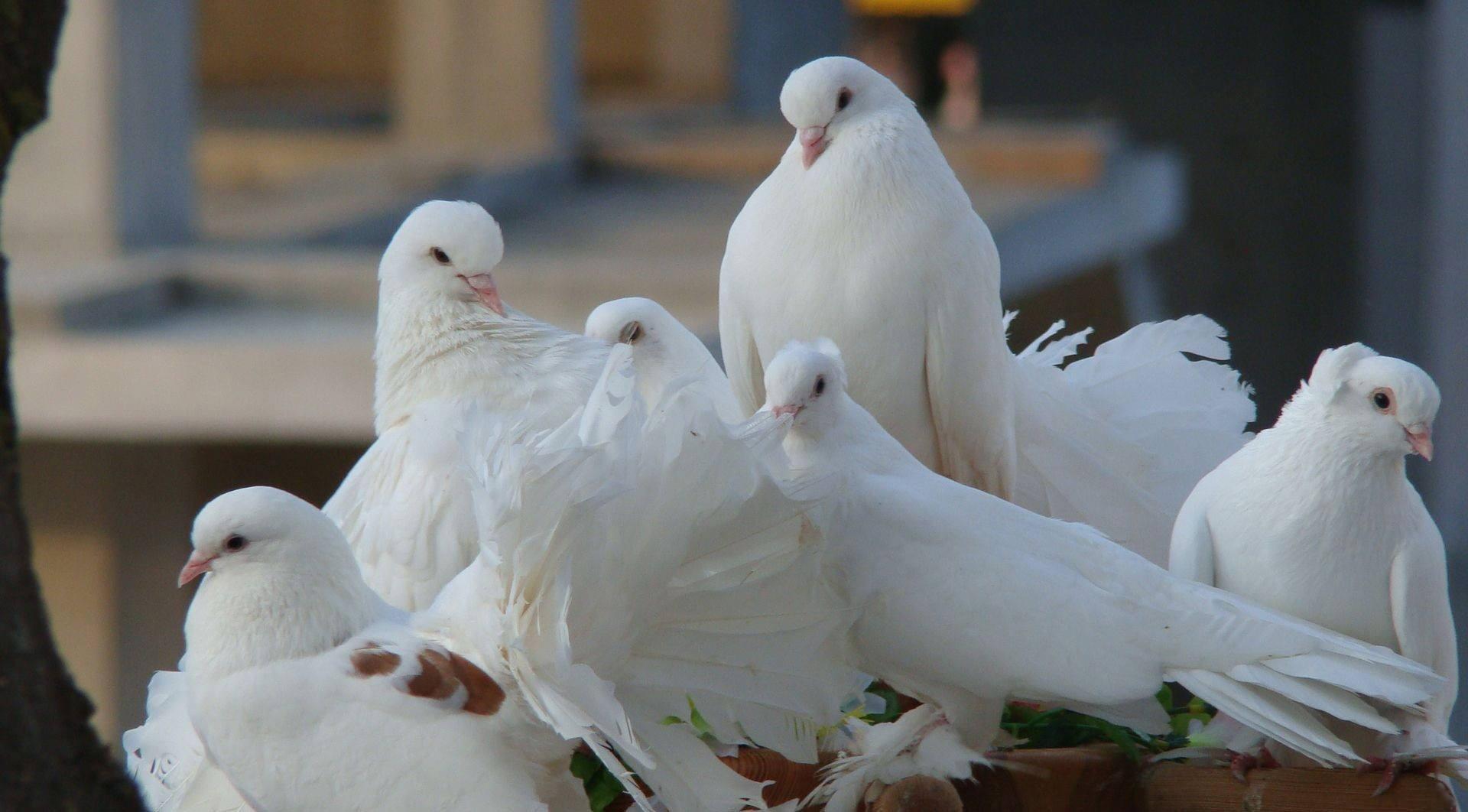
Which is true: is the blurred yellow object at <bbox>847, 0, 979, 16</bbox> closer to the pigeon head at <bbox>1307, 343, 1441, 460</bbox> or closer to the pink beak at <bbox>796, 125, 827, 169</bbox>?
the pink beak at <bbox>796, 125, 827, 169</bbox>

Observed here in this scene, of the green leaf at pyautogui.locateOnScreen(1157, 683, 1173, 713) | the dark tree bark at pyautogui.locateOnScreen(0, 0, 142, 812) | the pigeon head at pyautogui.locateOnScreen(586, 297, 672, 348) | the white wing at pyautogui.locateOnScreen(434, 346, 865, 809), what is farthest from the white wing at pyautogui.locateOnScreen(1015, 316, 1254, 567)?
the dark tree bark at pyautogui.locateOnScreen(0, 0, 142, 812)

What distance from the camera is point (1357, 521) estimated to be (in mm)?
1929

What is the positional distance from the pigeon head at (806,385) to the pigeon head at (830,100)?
1.31 feet

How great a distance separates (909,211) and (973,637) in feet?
2.04

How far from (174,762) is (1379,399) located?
60.3 inches

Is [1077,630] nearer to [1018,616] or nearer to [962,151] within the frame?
[1018,616]

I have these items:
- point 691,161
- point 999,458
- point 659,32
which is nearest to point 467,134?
point 691,161

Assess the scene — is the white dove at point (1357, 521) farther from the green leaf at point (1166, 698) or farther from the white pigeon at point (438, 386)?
the white pigeon at point (438, 386)

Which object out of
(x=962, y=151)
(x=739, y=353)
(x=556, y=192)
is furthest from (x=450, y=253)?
(x=556, y=192)

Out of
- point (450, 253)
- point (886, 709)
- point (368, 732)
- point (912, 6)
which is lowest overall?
point (912, 6)

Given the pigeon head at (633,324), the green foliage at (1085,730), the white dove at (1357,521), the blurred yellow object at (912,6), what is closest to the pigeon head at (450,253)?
the pigeon head at (633,324)

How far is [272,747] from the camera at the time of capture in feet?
5.98

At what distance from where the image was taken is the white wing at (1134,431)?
2.54m

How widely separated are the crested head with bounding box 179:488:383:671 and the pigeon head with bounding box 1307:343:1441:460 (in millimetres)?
1160
